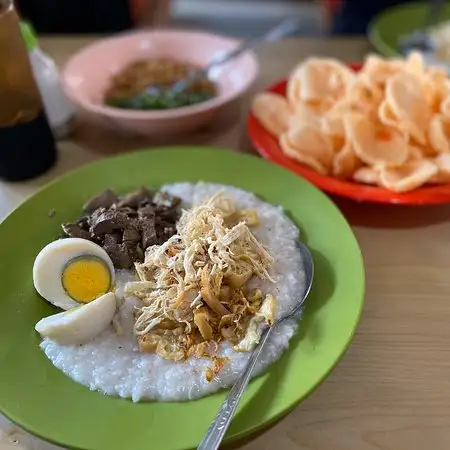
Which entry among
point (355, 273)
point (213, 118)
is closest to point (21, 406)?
point (355, 273)

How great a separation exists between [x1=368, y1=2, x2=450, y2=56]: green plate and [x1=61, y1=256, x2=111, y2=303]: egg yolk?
50.7 inches

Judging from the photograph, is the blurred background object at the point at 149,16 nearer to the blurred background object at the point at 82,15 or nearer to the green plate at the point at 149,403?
the blurred background object at the point at 82,15

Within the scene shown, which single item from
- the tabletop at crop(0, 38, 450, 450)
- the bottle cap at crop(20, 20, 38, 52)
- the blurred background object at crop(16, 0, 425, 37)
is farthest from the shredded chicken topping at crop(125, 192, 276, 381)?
the blurred background object at crop(16, 0, 425, 37)

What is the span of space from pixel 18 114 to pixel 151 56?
0.64 metres

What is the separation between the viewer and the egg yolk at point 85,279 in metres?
1.14

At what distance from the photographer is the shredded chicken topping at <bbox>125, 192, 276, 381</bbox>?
1057 mm

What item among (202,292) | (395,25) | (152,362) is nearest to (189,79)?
(395,25)

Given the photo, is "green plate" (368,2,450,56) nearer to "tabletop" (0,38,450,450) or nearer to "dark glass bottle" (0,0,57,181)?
"tabletop" (0,38,450,450)

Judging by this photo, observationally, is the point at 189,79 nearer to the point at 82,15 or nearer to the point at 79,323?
the point at 79,323

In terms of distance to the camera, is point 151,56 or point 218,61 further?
point 151,56

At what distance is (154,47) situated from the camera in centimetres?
198

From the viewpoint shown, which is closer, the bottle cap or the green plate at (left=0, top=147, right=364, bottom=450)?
the green plate at (left=0, top=147, right=364, bottom=450)

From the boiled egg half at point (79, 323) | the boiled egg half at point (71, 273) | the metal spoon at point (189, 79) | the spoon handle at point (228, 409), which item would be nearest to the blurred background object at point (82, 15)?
the metal spoon at point (189, 79)

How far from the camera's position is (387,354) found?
45.1 inches
